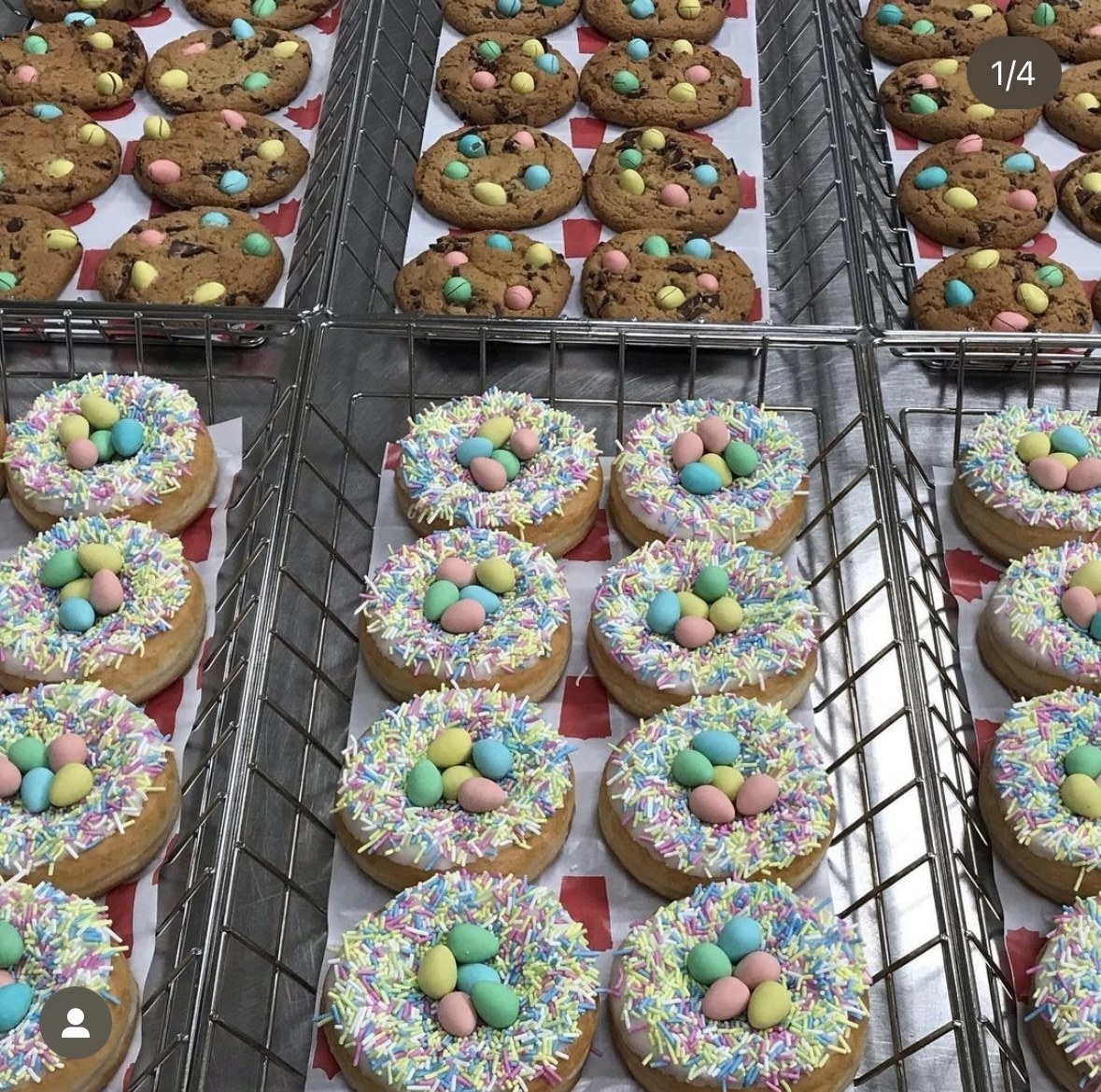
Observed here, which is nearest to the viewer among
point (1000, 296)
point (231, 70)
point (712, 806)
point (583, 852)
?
point (712, 806)

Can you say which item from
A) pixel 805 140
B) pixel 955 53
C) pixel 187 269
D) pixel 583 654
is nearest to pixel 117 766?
pixel 583 654

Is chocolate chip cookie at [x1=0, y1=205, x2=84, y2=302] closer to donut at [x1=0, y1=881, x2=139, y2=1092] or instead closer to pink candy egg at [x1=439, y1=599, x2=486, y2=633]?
pink candy egg at [x1=439, y1=599, x2=486, y2=633]

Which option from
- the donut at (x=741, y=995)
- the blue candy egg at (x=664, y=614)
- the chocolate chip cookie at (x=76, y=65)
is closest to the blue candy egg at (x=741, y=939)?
the donut at (x=741, y=995)

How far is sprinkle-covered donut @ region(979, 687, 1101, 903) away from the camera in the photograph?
183 centimetres

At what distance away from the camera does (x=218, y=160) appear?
296 centimetres

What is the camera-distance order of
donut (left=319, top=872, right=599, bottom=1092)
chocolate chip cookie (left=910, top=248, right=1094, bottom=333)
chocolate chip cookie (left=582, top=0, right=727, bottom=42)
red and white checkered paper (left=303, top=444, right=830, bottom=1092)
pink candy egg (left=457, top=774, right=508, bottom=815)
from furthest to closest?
chocolate chip cookie (left=582, top=0, right=727, bottom=42) < chocolate chip cookie (left=910, top=248, right=1094, bottom=333) < pink candy egg (left=457, top=774, right=508, bottom=815) < red and white checkered paper (left=303, top=444, right=830, bottom=1092) < donut (left=319, top=872, right=599, bottom=1092)

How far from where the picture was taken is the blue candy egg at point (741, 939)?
172 centimetres

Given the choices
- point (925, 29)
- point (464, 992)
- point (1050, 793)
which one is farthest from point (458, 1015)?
point (925, 29)

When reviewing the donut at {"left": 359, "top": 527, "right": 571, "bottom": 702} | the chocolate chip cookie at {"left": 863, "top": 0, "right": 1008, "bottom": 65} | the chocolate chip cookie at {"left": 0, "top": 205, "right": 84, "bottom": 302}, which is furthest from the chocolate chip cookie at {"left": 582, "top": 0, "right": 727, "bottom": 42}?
the donut at {"left": 359, "top": 527, "right": 571, "bottom": 702}

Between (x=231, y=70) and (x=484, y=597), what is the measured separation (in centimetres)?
181

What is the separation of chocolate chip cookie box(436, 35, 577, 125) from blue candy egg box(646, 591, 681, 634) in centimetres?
155

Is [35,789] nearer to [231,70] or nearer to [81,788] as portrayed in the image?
[81,788]

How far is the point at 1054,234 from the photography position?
2898 mm

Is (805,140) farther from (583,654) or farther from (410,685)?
(410,685)
